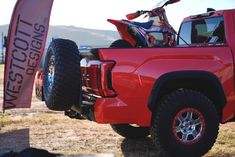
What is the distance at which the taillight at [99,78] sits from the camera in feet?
17.1

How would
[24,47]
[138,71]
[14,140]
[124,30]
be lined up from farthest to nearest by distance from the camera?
[24,47]
[124,30]
[14,140]
[138,71]

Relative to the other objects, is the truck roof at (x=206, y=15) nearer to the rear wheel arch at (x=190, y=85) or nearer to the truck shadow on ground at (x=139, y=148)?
the rear wheel arch at (x=190, y=85)

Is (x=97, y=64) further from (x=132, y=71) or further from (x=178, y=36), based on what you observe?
(x=178, y=36)

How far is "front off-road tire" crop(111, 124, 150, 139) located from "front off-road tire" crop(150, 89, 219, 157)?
1716mm

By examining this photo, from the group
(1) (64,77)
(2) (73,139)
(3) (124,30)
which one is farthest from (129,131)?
(1) (64,77)

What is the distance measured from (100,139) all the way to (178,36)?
2.07m

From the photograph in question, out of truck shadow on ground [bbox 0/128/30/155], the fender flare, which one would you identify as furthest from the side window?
truck shadow on ground [bbox 0/128/30/155]

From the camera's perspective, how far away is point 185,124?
5.48 metres

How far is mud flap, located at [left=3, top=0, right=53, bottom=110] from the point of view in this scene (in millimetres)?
8266

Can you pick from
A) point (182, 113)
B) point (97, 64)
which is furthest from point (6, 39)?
point (182, 113)

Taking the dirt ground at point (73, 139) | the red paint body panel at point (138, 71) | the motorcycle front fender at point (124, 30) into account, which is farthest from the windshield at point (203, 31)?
the dirt ground at point (73, 139)

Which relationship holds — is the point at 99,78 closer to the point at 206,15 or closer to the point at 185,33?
the point at 206,15

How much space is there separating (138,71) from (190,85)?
35.4 inches

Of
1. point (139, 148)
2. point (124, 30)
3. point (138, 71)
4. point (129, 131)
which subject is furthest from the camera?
point (124, 30)
